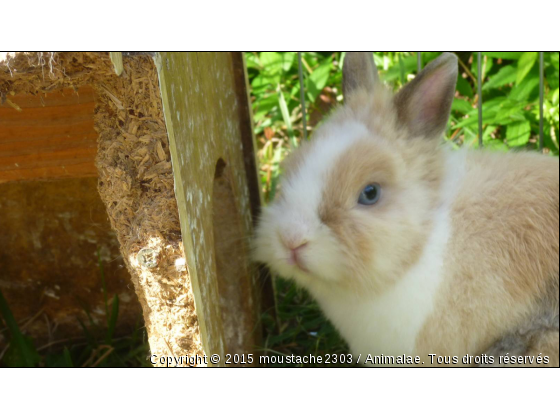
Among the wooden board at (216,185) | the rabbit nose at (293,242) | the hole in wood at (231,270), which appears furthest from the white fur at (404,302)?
the hole in wood at (231,270)

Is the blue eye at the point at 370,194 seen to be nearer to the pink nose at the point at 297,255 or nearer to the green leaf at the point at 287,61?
the pink nose at the point at 297,255

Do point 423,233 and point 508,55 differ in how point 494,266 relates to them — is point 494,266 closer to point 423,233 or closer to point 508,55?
point 423,233

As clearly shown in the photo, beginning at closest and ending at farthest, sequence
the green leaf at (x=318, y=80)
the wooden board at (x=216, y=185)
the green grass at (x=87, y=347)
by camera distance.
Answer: the wooden board at (x=216, y=185) → the green grass at (x=87, y=347) → the green leaf at (x=318, y=80)

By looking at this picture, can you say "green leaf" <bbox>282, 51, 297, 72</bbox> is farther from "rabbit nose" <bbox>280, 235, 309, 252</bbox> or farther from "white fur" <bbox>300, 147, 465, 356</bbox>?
"rabbit nose" <bbox>280, 235, 309, 252</bbox>

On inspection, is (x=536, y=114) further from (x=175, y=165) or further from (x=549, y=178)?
(x=175, y=165)

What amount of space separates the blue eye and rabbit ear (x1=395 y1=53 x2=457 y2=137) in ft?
0.75

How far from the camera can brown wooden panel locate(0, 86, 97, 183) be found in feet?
6.10

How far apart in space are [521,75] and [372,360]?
128 centimetres

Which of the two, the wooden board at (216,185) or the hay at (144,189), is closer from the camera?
the hay at (144,189)

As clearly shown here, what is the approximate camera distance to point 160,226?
1.56m

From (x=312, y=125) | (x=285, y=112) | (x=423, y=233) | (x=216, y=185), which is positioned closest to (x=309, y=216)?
(x=423, y=233)

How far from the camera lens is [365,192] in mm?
1713

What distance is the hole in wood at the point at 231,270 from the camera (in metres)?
2.31

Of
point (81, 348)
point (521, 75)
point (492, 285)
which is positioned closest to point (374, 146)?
point (492, 285)
